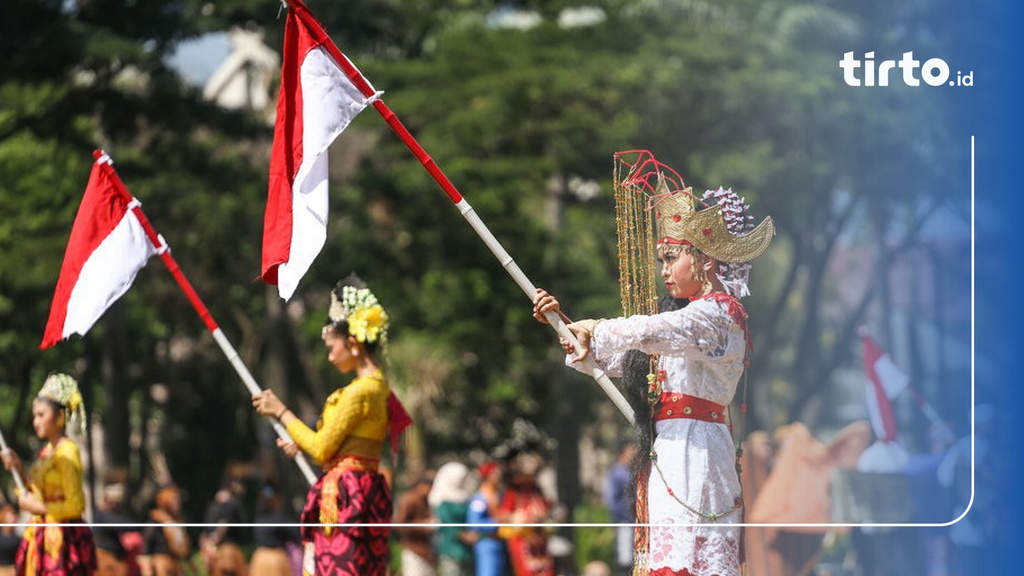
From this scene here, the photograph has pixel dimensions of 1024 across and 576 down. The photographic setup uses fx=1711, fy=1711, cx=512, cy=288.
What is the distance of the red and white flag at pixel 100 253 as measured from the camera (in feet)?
22.2

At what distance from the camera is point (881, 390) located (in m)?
8.88

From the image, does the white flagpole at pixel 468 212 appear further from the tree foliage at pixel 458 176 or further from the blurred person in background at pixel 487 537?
the tree foliage at pixel 458 176

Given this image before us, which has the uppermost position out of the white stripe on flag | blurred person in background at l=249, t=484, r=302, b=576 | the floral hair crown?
the white stripe on flag

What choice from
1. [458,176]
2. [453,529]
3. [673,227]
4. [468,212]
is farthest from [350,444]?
[458,176]

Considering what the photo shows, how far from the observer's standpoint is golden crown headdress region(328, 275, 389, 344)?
6.17 metres

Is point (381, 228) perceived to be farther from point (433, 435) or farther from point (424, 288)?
point (433, 435)

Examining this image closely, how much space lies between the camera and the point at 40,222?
16.5 metres

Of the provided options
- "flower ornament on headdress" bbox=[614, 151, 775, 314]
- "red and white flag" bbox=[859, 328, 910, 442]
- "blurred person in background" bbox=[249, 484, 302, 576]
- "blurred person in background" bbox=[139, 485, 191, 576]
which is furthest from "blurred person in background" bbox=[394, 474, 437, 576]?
"flower ornament on headdress" bbox=[614, 151, 775, 314]

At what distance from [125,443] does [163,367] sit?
238 inches

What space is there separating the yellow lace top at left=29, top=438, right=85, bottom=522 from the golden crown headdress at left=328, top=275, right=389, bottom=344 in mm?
1328

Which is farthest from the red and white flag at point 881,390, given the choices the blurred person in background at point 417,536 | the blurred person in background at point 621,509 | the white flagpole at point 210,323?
the white flagpole at point 210,323

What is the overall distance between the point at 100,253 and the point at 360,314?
127 centimetres

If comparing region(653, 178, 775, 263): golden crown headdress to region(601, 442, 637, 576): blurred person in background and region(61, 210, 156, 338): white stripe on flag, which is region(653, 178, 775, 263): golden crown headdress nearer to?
region(61, 210, 156, 338): white stripe on flag

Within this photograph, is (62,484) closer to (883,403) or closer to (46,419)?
(46,419)
